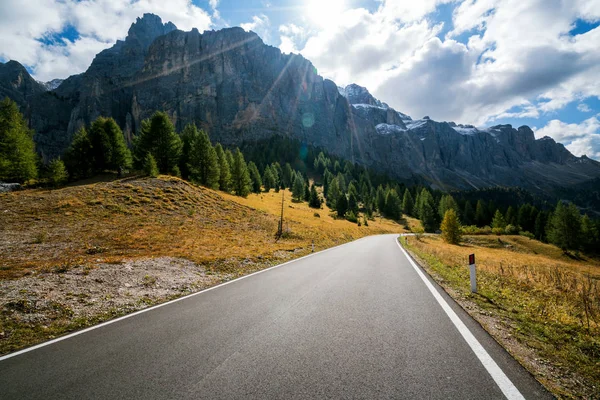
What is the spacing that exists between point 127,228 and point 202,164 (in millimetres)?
31470

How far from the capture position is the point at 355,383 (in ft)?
9.84

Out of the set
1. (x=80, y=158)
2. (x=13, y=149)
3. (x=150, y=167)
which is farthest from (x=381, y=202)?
(x=13, y=149)

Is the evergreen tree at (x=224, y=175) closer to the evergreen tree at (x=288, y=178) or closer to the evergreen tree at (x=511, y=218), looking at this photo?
the evergreen tree at (x=288, y=178)

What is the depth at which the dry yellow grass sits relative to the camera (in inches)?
560

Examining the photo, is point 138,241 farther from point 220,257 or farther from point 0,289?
point 0,289

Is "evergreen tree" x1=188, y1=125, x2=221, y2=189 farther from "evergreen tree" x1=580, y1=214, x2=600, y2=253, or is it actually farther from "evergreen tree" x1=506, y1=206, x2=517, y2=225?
"evergreen tree" x1=506, y1=206, x2=517, y2=225

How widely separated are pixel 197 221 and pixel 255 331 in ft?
81.8

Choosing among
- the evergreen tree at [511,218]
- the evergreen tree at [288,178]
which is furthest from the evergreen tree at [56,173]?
the evergreen tree at [511,218]

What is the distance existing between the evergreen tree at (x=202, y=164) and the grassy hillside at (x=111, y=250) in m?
12.9

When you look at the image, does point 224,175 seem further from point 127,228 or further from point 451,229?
point 451,229

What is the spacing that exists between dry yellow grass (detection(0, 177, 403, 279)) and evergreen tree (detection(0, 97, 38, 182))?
9082mm

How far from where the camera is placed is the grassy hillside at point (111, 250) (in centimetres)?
677

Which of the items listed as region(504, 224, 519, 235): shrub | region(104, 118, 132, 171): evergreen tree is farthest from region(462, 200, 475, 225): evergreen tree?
region(104, 118, 132, 171): evergreen tree

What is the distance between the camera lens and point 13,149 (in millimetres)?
33312
